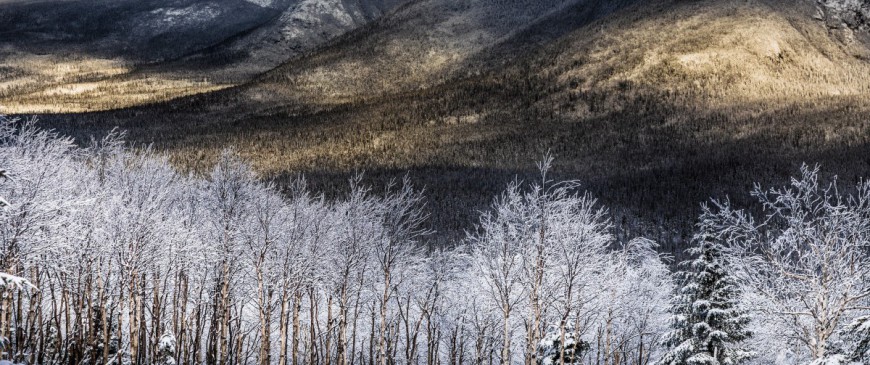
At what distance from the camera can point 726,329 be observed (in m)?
30.2

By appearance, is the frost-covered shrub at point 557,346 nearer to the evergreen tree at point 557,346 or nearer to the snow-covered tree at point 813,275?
the evergreen tree at point 557,346

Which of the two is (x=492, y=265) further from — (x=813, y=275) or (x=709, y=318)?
(x=813, y=275)

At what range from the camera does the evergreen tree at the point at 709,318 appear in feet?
96.9

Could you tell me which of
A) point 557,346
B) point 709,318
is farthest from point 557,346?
point 709,318

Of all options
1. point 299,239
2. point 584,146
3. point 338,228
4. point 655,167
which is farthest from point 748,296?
point 584,146

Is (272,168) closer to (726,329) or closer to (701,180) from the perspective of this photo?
(701,180)

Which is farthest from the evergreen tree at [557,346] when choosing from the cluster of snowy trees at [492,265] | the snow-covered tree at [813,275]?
the snow-covered tree at [813,275]

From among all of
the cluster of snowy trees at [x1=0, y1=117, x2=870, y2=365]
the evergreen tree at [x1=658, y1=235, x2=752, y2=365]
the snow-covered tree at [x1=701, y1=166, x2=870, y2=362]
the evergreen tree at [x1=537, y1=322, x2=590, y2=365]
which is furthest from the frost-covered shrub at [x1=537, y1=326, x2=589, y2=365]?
the snow-covered tree at [x1=701, y1=166, x2=870, y2=362]

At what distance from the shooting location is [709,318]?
2997 centimetres

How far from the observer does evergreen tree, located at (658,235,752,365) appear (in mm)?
29531

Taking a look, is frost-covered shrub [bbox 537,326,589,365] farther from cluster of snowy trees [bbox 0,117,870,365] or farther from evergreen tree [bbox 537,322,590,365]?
cluster of snowy trees [bbox 0,117,870,365]

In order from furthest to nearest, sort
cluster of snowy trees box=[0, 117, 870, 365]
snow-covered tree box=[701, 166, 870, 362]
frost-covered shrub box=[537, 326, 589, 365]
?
frost-covered shrub box=[537, 326, 589, 365] → cluster of snowy trees box=[0, 117, 870, 365] → snow-covered tree box=[701, 166, 870, 362]

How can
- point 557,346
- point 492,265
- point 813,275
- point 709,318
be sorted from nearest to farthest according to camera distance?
point 813,275
point 492,265
point 709,318
point 557,346

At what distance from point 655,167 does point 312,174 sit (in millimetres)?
78888
